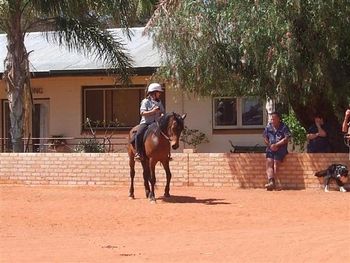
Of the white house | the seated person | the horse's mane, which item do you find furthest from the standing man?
the white house

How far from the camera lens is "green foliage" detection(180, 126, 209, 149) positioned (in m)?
24.3

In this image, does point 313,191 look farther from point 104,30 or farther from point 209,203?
point 104,30

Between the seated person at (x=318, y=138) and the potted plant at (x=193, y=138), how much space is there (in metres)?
6.73

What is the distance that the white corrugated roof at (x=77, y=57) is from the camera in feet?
78.9

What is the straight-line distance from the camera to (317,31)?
16.0 m

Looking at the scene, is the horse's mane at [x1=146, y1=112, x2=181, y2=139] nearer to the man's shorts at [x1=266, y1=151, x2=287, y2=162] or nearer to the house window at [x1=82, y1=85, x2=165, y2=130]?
the man's shorts at [x1=266, y1=151, x2=287, y2=162]

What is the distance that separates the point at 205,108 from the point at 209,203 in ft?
34.1

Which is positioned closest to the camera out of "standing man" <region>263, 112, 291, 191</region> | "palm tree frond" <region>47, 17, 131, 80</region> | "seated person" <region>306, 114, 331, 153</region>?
"standing man" <region>263, 112, 291, 191</region>

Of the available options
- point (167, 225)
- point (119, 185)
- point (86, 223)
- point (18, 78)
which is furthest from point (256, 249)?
point (18, 78)

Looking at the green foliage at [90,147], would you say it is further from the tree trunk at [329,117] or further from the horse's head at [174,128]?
the horse's head at [174,128]

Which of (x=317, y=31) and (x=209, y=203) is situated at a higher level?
(x=317, y=31)

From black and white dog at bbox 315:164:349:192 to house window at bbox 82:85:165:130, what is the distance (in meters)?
10.3

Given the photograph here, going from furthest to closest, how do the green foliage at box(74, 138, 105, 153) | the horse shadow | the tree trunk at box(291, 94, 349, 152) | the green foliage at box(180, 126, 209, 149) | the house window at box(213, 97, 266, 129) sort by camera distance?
the house window at box(213, 97, 266, 129) → the green foliage at box(180, 126, 209, 149) → the green foliage at box(74, 138, 105, 153) → the tree trunk at box(291, 94, 349, 152) → the horse shadow

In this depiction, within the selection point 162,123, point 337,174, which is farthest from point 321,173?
point 162,123
